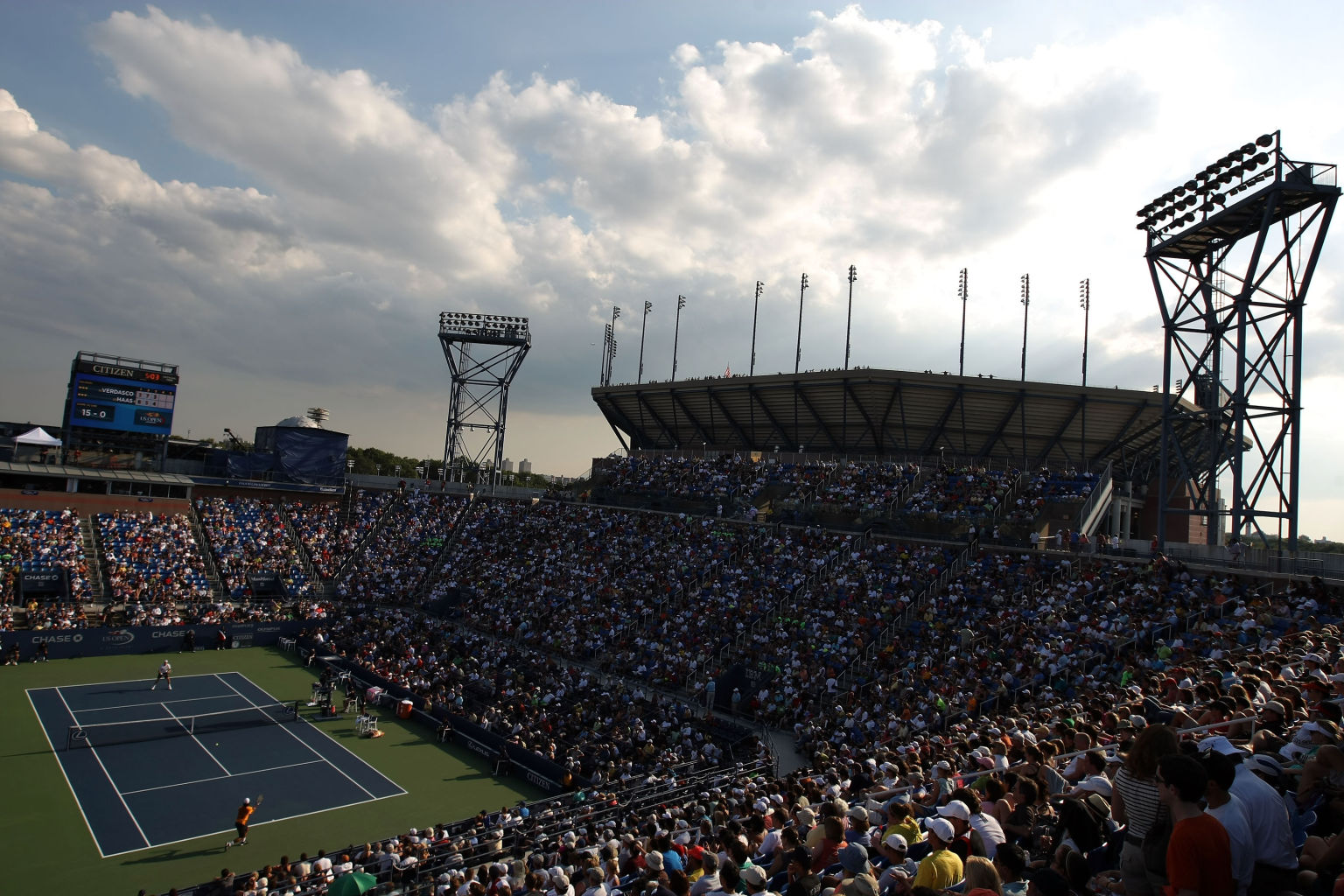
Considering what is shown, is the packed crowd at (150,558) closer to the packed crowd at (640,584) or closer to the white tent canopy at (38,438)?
the white tent canopy at (38,438)

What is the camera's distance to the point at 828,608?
27781 millimetres

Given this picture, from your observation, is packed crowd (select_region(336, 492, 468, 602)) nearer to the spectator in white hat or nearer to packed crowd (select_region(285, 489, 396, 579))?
packed crowd (select_region(285, 489, 396, 579))

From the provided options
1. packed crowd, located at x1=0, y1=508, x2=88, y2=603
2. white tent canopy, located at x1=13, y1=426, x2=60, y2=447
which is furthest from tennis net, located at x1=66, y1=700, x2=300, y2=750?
white tent canopy, located at x1=13, y1=426, x2=60, y2=447

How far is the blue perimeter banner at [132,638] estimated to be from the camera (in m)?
32.3

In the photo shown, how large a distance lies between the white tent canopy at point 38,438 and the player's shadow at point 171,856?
3820 centimetres

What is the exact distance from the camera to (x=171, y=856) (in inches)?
688

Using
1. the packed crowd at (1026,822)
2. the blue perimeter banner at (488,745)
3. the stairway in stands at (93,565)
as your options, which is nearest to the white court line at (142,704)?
the blue perimeter banner at (488,745)

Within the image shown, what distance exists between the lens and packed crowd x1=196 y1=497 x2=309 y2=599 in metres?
43.1

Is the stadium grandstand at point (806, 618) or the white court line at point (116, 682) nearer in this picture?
the stadium grandstand at point (806, 618)

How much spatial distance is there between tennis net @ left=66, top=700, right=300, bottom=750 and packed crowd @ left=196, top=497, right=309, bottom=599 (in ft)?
52.7

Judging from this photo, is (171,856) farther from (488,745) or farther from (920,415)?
(920,415)

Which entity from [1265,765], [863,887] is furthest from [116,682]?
[1265,765]

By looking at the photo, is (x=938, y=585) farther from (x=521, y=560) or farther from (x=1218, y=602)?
(x=521, y=560)

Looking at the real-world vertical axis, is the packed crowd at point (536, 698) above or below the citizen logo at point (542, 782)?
above
